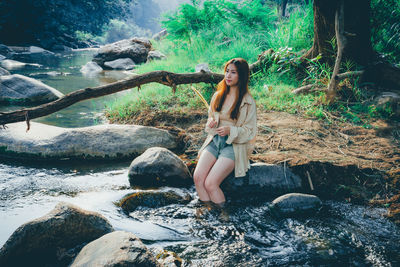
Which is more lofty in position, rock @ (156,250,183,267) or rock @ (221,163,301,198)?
rock @ (221,163,301,198)

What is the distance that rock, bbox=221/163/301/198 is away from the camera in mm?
3619

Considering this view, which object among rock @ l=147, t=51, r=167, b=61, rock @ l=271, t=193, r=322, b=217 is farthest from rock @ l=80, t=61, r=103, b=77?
rock @ l=271, t=193, r=322, b=217

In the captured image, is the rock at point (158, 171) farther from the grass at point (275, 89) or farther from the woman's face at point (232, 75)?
the grass at point (275, 89)

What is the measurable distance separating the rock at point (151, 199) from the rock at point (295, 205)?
101 cm

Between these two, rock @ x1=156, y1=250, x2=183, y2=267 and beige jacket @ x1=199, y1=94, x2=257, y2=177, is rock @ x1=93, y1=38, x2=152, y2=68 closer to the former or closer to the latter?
beige jacket @ x1=199, y1=94, x2=257, y2=177

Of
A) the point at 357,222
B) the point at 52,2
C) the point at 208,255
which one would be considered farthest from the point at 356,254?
the point at 52,2

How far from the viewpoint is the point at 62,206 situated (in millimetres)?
2602

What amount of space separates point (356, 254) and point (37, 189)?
11.5ft

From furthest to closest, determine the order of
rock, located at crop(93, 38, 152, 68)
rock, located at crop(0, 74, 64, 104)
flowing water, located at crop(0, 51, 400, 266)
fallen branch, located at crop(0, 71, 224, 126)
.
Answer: rock, located at crop(93, 38, 152, 68) → rock, located at crop(0, 74, 64, 104) → fallen branch, located at crop(0, 71, 224, 126) → flowing water, located at crop(0, 51, 400, 266)

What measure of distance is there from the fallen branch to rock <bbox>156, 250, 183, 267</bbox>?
2.62m

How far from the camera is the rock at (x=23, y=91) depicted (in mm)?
7969

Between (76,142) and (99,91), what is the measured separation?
2.90 ft

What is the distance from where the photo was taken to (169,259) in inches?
99.0

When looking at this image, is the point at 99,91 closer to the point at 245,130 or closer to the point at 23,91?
the point at 245,130
